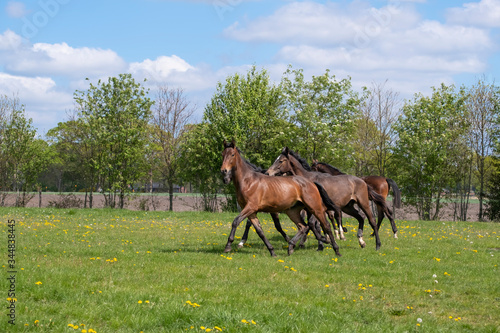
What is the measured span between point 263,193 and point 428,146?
2499 centimetres

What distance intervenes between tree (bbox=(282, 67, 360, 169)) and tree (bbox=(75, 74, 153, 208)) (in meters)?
10.5

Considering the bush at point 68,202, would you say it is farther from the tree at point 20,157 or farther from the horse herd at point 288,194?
the horse herd at point 288,194

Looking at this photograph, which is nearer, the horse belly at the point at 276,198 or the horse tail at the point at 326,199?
the horse belly at the point at 276,198

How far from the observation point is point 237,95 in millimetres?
35344

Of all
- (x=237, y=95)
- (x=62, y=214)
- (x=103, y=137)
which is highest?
(x=237, y=95)

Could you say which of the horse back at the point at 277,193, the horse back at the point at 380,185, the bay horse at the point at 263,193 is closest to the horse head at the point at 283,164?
the bay horse at the point at 263,193

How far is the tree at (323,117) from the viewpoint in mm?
36156

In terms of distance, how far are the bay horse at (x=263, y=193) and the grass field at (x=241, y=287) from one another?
0.84 meters

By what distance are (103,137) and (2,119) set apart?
34.8 feet

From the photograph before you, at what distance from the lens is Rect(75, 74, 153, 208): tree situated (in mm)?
34031

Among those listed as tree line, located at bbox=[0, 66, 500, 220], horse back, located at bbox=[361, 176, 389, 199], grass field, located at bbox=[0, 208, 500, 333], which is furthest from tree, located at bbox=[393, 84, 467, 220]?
grass field, located at bbox=[0, 208, 500, 333]

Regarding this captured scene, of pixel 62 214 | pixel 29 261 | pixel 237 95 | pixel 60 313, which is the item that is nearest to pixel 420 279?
pixel 60 313

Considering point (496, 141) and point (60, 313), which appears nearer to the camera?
point (60, 313)

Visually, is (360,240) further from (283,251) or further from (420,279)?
(420,279)
